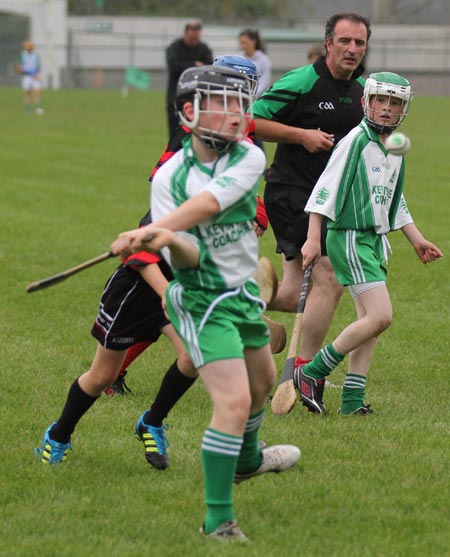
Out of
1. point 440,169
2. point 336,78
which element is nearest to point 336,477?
point 336,78

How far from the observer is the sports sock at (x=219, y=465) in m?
4.09

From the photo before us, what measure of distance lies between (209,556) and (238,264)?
1078mm

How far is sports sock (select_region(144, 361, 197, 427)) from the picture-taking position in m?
5.11

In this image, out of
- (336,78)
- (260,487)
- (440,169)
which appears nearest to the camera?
(260,487)

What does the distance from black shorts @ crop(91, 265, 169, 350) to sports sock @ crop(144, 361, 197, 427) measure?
0.75 ft

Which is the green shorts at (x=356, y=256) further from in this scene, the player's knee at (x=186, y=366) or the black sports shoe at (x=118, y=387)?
the black sports shoe at (x=118, y=387)

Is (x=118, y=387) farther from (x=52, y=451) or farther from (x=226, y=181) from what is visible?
(x=226, y=181)

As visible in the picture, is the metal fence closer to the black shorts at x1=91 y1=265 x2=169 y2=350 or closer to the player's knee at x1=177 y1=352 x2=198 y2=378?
the black shorts at x1=91 y1=265 x2=169 y2=350

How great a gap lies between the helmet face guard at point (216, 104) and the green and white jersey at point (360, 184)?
5.67 ft

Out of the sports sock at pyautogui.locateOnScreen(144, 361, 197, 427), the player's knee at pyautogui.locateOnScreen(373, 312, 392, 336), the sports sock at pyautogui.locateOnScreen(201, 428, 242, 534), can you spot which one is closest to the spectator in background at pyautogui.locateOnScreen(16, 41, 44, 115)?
the player's knee at pyautogui.locateOnScreen(373, 312, 392, 336)

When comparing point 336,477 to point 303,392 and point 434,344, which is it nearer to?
point 303,392

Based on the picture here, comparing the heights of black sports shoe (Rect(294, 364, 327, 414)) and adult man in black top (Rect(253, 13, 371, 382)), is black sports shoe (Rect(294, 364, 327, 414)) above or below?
below

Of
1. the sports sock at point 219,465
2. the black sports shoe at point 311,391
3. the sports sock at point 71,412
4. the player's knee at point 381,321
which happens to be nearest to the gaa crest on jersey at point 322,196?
the player's knee at point 381,321

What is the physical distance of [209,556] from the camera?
4031 mm
